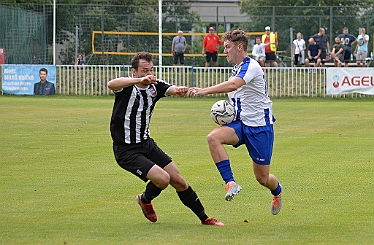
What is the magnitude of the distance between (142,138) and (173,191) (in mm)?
2311

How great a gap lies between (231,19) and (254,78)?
35280mm

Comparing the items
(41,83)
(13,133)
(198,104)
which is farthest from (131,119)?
(41,83)

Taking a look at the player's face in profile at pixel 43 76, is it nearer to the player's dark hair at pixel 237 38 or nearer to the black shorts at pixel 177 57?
the black shorts at pixel 177 57

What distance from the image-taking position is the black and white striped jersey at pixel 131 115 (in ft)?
27.0

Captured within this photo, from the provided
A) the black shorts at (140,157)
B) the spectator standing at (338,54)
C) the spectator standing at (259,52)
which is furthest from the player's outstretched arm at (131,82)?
the spectator standing at (338,54)

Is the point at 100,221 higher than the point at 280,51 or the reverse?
the reverse

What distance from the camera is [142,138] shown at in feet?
27.2

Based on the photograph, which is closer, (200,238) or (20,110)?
(200,238)

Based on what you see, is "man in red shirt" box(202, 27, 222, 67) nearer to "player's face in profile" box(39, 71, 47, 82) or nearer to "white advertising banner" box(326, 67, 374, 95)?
"white advertising banner" box(326, 67, 374, 95)

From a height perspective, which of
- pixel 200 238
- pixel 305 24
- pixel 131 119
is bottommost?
pixel 200 238

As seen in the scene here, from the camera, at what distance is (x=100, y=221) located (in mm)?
8273

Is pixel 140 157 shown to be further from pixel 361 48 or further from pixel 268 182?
pixel 361 48

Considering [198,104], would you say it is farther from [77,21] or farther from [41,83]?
[77,21]

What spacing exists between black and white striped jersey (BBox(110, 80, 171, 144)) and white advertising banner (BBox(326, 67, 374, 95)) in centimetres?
2533
